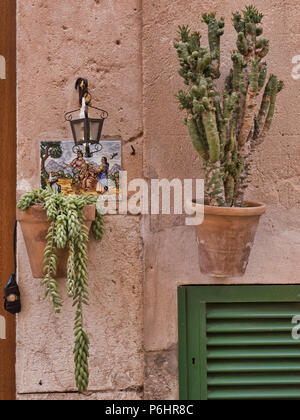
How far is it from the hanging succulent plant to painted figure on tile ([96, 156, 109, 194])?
0.91 feet

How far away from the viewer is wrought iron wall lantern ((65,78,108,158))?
73.7 inches

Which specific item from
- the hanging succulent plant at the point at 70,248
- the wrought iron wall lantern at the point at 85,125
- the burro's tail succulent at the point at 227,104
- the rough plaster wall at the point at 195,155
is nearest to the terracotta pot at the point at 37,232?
the hanging succulent plant at the point at 70,248

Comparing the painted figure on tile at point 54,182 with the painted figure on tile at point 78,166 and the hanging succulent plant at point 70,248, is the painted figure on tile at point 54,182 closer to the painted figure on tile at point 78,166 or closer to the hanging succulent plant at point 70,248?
the painted figure on tile at point 78,166

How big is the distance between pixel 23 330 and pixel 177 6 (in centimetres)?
197

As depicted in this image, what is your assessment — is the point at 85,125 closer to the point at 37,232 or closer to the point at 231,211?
the point at 37,232

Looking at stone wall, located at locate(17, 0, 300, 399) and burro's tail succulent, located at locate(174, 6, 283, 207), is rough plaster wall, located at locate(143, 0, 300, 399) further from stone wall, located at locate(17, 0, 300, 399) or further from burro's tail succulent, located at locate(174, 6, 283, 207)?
burro's tail succulent, located at locate(174, 6, 283, 207)

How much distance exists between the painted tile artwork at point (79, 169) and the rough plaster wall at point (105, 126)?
5cm

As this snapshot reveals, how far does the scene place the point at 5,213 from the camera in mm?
2170

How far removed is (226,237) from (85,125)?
2.88 ft

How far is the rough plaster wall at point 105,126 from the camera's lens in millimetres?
2031

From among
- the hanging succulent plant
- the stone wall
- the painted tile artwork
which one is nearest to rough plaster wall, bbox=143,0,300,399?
the stone wall

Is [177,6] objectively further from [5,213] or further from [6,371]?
[6,371]

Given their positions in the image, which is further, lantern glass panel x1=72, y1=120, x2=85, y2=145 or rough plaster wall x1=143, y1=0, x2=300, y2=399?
rough plaster wall x1=143, y1=0, x2=300, y2=399

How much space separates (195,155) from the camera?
209 centimetres
